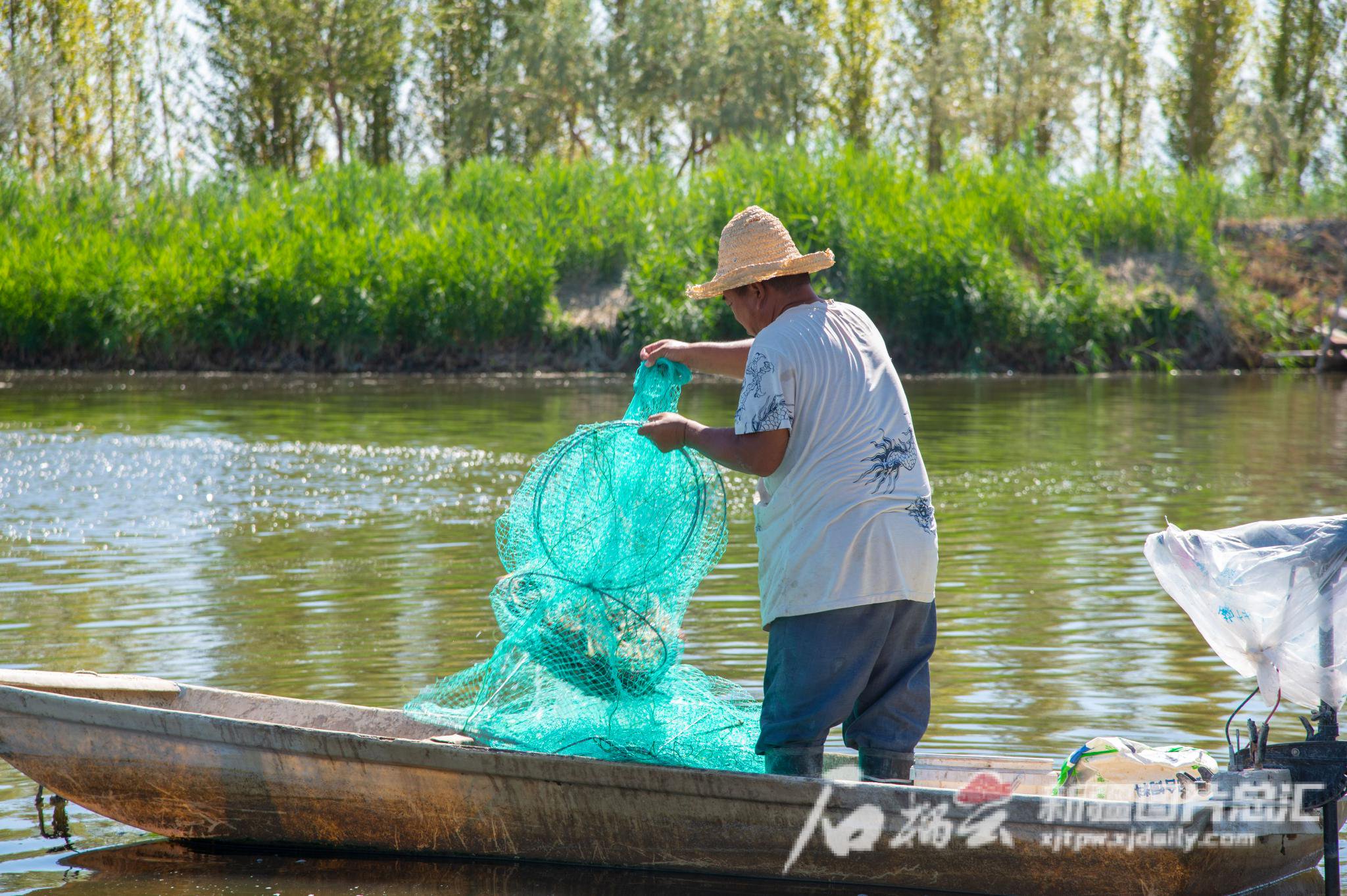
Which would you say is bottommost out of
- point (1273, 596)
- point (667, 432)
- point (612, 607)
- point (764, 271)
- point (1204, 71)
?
point (612, 607)

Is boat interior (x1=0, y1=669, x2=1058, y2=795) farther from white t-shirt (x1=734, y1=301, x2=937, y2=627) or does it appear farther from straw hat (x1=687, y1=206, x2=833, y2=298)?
straw hat (x1=687, y1=206, x2=833, y2=298)

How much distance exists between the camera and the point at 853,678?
4242mm

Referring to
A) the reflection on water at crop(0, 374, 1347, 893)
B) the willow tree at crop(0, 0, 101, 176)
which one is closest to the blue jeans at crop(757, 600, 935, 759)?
the reflection on water at crop(0, 374, 1347, 893)

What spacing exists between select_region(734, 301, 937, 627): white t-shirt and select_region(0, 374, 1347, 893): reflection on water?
5.35 feet

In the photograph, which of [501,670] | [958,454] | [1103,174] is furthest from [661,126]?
[501,670]

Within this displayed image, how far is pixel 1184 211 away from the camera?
25.5 meters

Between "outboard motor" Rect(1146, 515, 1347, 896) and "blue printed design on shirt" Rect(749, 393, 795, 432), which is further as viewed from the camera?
"blue printed design on shirt" Rect(749, 393, 795, 432)

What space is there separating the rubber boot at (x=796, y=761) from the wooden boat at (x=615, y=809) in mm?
89

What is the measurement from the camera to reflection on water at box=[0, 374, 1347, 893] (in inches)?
255

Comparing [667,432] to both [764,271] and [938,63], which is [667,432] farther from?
[938,63]

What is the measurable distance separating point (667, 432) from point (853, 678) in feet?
2.92

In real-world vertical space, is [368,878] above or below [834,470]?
below

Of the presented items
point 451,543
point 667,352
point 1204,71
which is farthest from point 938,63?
point 667,352

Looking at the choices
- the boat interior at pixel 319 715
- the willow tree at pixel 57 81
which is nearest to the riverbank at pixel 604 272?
the willow tree at pixel 57 81
